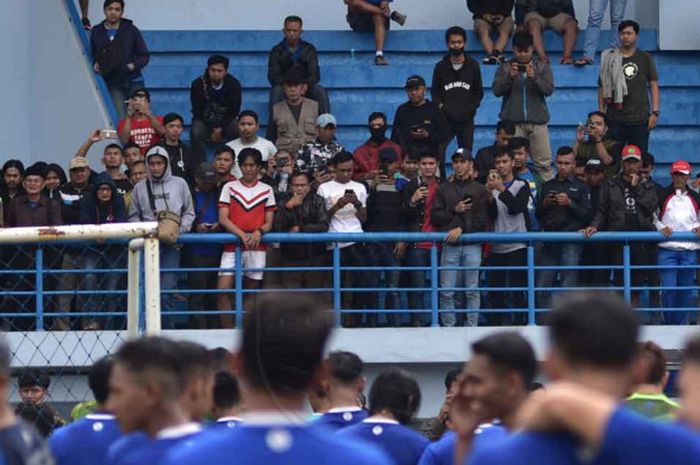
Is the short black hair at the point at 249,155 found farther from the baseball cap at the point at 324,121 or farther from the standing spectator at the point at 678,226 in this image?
→ the standing spectator at the point at 678,226

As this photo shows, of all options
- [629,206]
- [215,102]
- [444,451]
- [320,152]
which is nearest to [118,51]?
[215,102]

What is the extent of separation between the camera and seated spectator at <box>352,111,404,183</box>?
13.4 m

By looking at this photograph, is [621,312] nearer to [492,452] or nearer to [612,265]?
[492,452]

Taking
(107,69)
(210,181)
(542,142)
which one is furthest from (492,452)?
(107,69)

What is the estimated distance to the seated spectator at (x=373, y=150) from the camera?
529 inches

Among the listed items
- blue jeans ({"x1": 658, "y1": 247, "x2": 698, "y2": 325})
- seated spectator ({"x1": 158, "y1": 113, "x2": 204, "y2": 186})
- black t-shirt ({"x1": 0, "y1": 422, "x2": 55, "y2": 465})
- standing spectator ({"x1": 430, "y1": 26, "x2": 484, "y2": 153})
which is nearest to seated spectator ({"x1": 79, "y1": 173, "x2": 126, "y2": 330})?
seated spectator ({"x1": 158, "y1": 113, "x2": 204, "y2": 186})

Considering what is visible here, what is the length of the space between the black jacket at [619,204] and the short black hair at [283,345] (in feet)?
31.0

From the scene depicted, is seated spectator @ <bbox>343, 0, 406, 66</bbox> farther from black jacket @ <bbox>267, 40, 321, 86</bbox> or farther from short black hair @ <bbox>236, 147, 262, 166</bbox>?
short black hair @ <bbox>236, 147, 262, 166</bbox>

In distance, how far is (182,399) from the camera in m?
4.36

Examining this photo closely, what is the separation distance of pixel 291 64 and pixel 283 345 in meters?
11.9

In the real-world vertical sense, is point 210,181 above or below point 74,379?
above

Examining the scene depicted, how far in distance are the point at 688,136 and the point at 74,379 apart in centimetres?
708

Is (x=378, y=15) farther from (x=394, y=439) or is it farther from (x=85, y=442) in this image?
(x=85, y=442)

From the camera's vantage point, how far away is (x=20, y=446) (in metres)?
3.89
